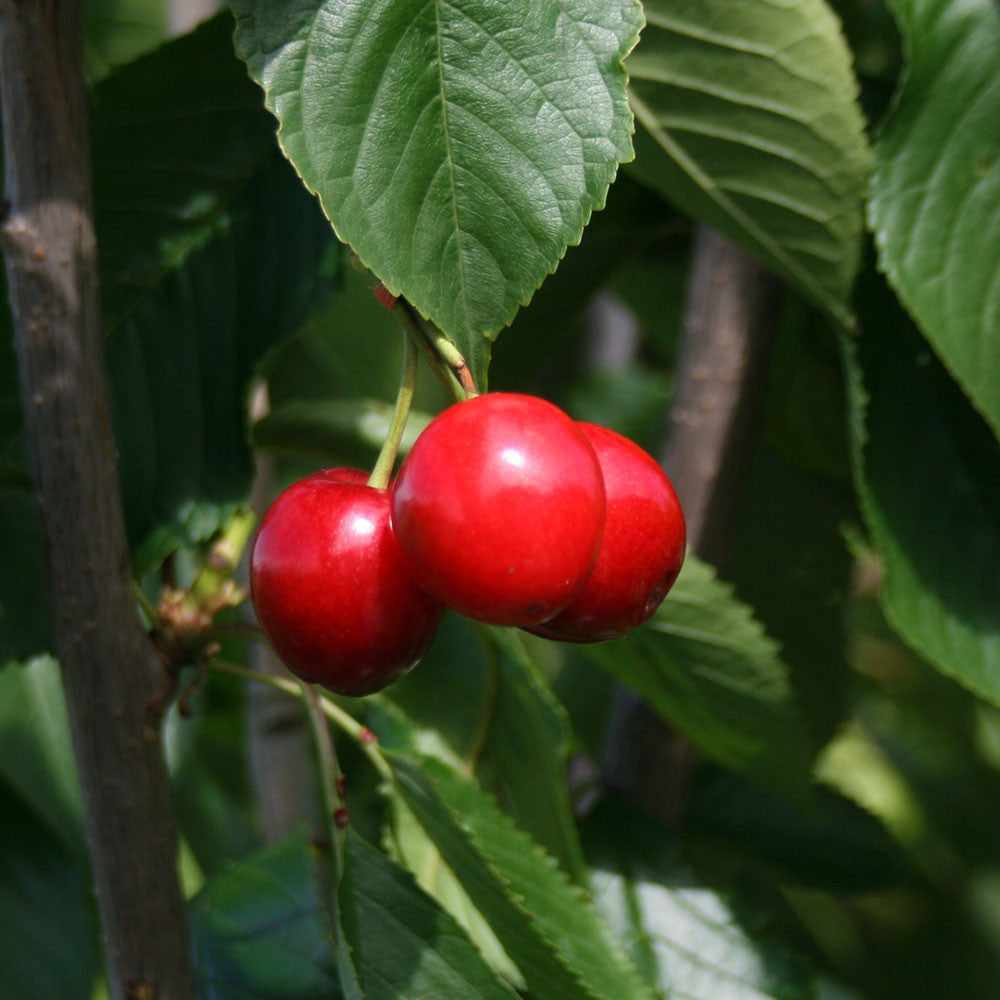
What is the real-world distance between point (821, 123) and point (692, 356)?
22 cm

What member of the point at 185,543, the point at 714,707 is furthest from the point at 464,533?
the point at 714,707

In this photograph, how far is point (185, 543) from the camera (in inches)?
24.7

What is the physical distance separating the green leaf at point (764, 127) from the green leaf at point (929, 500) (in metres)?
0.07

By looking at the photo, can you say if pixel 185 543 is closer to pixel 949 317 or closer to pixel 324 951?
pixel 324 951

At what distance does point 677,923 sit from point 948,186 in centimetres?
50

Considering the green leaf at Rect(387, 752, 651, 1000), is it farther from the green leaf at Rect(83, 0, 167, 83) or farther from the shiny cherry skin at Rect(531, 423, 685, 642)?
the green leaf at Rect(83, 0, 167, 83)

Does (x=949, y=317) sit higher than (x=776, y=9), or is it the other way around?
(x=776, y=9)

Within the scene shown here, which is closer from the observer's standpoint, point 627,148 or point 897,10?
point 627,148

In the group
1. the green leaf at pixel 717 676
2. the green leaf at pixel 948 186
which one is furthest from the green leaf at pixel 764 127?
the green leaf at pixel 717 676

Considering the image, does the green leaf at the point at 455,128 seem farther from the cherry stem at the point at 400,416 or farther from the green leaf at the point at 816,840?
the green leaf at the point at 816,840

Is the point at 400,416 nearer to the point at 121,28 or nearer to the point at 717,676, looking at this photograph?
the point at 717,676

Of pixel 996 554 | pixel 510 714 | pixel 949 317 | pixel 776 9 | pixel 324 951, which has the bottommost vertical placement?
pixel 324 951

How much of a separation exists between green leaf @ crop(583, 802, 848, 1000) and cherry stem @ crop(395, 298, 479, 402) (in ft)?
1.63

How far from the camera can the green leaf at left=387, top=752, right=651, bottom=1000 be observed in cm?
53
